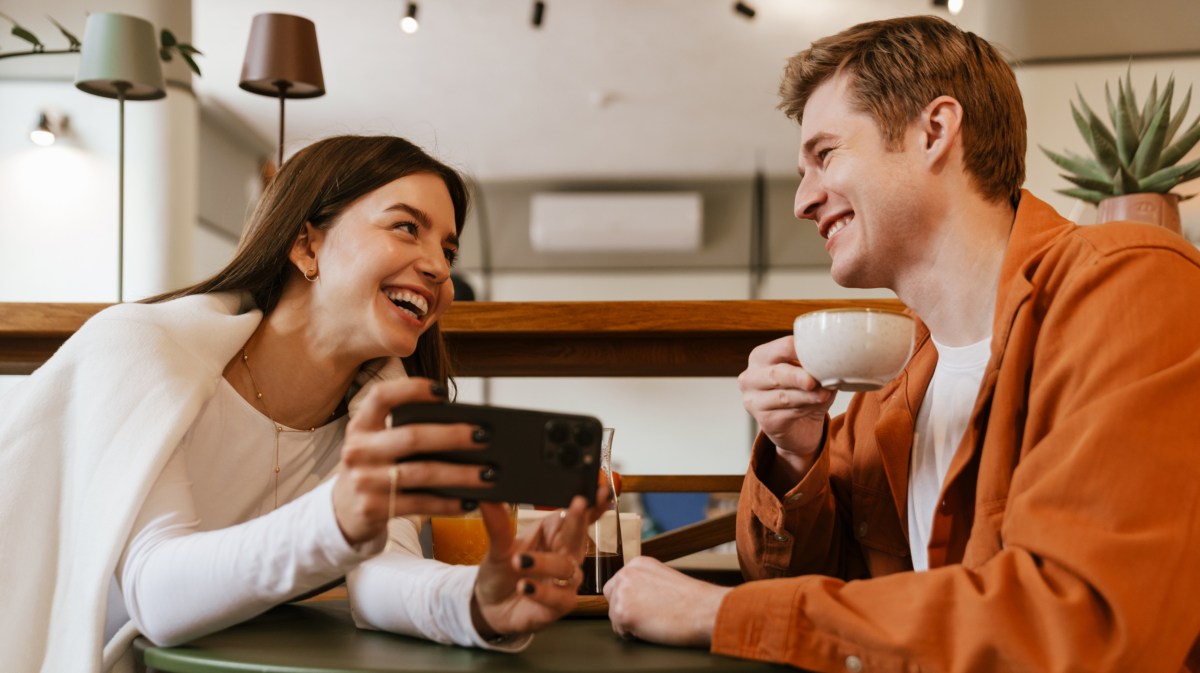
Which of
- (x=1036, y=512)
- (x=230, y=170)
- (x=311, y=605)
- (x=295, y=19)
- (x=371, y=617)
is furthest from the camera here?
(x=230, y=170)

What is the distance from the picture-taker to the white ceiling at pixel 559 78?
18.6ft

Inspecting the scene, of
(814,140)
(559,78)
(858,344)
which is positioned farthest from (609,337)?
(559,78)

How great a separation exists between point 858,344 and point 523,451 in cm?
39

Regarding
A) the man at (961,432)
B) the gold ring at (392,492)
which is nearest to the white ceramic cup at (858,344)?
the man at (961,432)

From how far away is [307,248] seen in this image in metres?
1.62

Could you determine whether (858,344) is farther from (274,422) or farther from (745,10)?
(745,10)

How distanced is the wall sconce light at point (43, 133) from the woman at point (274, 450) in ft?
12.8

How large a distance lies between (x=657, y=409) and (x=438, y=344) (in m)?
7.06

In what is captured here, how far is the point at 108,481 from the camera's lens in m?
1.28

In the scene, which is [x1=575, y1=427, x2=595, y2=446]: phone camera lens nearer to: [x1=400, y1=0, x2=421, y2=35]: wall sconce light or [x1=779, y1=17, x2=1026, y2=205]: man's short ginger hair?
[x1=779, y1=17, x2=1026, y2=205]: man's short ginger hair

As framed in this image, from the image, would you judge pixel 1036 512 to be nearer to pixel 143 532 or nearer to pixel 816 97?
pixel 816 97

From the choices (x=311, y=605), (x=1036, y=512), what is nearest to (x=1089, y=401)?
(x=1036, y=512)

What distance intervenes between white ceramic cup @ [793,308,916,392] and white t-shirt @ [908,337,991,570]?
257mm

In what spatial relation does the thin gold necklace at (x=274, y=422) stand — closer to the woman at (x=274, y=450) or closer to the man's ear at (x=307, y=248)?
the woman at (x=274, y=450)
